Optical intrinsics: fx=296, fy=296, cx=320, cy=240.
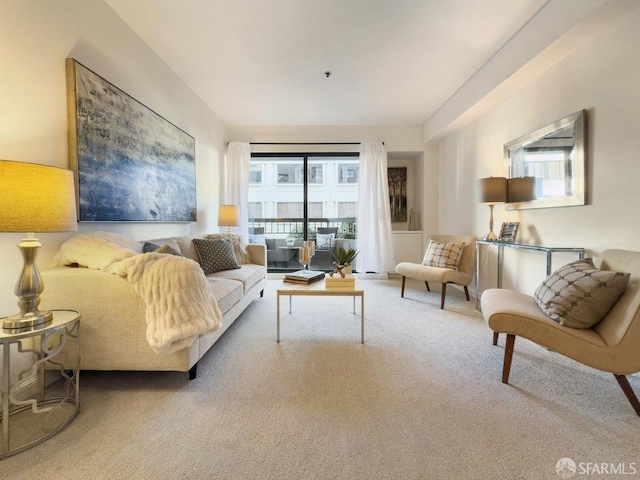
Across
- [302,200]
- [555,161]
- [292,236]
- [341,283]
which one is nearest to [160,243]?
[341,283]

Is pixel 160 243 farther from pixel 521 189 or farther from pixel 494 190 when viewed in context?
pixel 521 189

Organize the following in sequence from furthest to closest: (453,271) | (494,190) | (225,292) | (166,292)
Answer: (453,271), (494,190), (225,292), (166,292)

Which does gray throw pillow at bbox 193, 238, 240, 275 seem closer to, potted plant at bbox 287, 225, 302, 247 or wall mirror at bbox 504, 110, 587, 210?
potted plant at bbox 287, 225, 302, 247

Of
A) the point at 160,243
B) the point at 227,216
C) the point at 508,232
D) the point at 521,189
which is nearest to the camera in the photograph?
the point at 160,243

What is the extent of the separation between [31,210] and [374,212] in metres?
4.14

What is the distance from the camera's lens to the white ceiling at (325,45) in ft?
7.09

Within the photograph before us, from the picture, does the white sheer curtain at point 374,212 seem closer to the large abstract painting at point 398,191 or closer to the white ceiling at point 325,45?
the large abstract painting at point 398,191

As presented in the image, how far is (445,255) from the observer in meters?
3.59

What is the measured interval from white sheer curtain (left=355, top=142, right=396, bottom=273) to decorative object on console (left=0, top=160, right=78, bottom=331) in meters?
3.91

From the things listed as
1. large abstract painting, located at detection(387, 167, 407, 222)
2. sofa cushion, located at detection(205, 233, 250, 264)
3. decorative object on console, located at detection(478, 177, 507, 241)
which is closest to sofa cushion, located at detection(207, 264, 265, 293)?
sofa cushion, located at detection(205, 233, 250, 264)

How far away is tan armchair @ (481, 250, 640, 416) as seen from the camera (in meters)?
1.41

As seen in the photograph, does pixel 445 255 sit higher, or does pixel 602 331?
pixel 445 255

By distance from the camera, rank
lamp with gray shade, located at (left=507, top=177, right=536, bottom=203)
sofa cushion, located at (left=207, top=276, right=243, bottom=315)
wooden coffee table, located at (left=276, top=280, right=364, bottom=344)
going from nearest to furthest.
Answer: sofa cushion, located at (left=207, top=276, right=243, bottom=315) → wooden coffee table, located at (left=276, top=280, right=364, bottom=344) → lamp with gray shade, located at (left=507, top=177, right=536, bottom=203)

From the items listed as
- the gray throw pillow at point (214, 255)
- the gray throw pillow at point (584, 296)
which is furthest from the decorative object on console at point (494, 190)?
the gray throw pillow at point (214, 255)
